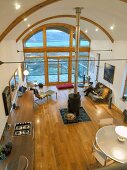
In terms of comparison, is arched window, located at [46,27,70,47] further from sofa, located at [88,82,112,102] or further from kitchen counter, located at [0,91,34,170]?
kitchen counter, located at [0,91,34,170]

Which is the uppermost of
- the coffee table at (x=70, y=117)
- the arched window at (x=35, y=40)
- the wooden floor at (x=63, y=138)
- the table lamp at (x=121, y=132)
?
the arched window at (x=35, y=40)

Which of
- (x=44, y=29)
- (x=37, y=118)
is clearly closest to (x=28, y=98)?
(x=37, y=118)

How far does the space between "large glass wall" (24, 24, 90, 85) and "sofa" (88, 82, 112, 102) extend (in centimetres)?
279

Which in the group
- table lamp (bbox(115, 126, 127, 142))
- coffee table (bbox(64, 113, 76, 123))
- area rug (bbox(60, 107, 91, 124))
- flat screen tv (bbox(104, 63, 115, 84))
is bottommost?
area rug (bbox(60, 107, 91, 124))

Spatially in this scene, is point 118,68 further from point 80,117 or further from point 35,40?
point 35,40

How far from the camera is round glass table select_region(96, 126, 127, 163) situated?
3.14 meters

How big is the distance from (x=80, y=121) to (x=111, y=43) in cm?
496

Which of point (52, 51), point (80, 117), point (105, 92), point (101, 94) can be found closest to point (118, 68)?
point (105, 92)

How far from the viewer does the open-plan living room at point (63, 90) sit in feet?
12.5

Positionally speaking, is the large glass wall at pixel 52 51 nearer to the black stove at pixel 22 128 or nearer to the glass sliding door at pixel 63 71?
the glass sliding door at pixel 63 71

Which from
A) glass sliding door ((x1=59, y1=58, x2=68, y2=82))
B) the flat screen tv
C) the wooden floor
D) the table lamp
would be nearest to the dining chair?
the wooden floor

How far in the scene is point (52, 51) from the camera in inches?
440

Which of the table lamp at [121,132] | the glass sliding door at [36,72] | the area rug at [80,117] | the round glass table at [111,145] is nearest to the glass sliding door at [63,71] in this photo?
the glass sliding door at [36,72]

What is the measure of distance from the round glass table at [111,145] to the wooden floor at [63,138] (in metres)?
1.29
